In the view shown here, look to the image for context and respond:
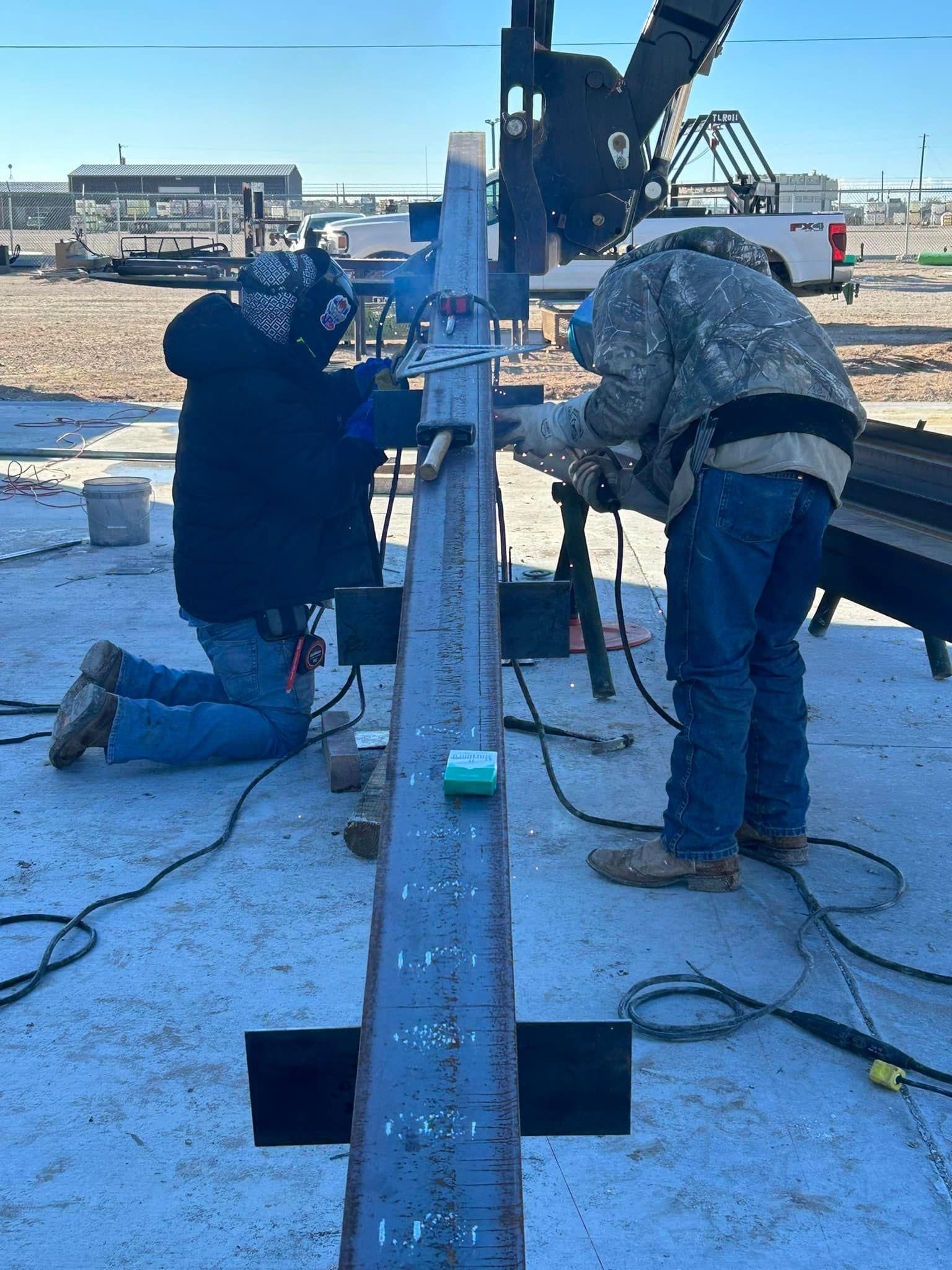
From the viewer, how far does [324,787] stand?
4.16 metres

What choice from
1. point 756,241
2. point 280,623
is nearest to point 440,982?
point 280,623

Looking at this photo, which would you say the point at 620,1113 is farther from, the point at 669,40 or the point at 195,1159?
the point at 669,40

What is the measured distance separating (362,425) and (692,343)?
132 cm

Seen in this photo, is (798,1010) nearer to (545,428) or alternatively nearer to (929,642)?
(545,428)

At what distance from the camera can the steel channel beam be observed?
3.59 feet

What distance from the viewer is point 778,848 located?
11.8 feet

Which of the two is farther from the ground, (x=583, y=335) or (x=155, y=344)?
(x=155, y=344)

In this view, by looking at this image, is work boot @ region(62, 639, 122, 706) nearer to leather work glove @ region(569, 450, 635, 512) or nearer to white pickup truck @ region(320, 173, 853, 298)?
leather work glove @ region(569, 450, 635, 512)

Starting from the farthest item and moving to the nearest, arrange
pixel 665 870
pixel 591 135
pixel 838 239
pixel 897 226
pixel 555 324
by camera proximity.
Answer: pixel 897 226 → pixel 555 324 → pixel 838 239 → pixel 591 135 → pixel 665 870

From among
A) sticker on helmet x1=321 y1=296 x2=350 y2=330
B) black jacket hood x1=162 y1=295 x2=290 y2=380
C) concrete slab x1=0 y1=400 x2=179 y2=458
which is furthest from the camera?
concrete slab x1=0 y1=400 x2=179 y2=458

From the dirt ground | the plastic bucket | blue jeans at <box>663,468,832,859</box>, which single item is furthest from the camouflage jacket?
the dirt ground

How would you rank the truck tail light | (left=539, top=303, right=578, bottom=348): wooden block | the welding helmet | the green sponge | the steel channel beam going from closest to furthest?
the steel channel beam
the green sponge
the welding helmet
the truck tail light
(left=539, top=303, right=578, bottom=348): wooden block

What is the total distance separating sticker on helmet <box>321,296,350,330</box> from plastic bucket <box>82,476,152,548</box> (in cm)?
348

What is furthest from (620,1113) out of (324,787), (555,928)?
(324,787)
